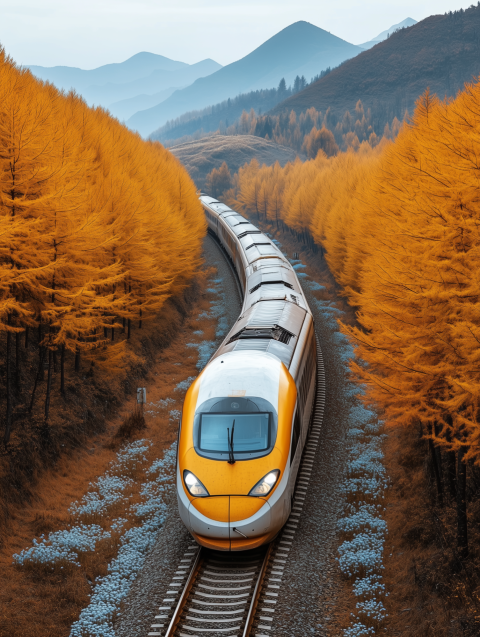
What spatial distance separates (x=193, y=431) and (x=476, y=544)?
6.94m

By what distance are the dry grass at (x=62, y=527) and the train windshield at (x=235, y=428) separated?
381 centimetres

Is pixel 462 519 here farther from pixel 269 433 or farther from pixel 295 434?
pixel 269 433

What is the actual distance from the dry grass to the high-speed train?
2774 millimetres

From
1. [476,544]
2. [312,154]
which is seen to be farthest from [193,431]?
[312,154]

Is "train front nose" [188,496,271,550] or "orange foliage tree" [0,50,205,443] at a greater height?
"orange foliage tree" [0,50,205,443]

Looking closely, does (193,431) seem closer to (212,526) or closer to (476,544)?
(212,526)

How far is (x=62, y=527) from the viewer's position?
1199 centimetres

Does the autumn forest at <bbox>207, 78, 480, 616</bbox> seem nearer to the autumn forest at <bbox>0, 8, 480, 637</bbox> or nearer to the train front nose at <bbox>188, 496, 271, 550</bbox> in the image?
the autumn forest at <bbox>0, 8, 480, 637</bbox>

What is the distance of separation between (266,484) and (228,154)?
6367 inches

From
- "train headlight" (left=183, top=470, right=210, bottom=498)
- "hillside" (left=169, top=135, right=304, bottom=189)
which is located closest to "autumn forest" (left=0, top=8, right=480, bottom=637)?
"train headlight" (left=183, top=470, right=210, bottom=498)

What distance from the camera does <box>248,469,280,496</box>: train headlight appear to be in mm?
9617

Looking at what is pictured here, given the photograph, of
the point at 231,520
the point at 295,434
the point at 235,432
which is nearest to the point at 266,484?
the point at 231,520

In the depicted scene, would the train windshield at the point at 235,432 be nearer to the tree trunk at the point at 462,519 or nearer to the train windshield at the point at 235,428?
the train windshield at the point at 235,428

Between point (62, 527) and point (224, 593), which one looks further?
point (62, 527)
